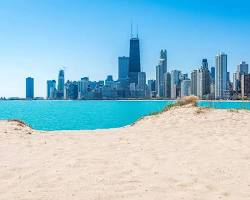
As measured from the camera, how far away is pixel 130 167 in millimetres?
8328

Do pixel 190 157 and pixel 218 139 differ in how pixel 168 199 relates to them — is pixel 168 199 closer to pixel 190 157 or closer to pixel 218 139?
pixel 190 157

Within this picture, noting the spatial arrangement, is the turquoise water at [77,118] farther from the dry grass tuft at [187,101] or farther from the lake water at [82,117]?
the dry grass tuft at [187,101]

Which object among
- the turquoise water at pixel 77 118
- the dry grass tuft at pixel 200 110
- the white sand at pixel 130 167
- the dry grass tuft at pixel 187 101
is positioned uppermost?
the dry grass tuft at pixel 187 101

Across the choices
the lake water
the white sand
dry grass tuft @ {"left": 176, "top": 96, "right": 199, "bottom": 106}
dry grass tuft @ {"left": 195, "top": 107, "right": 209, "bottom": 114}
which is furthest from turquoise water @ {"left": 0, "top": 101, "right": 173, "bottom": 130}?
the white sand

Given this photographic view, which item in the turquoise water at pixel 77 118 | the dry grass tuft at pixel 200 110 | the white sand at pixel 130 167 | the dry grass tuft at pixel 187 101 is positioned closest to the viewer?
the white sand at pixel 130 167

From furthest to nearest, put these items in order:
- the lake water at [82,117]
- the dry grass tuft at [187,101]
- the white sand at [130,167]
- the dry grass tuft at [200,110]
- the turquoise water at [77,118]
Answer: the turquoise water at [77,118], the lake water at [82,117], the dry grass tuft at [187,101], the dry grass tuft at [200,110], the white sand at [130,167]

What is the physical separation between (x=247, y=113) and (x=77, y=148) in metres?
11.1

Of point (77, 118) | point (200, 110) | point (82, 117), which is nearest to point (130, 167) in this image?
point (200, 110)

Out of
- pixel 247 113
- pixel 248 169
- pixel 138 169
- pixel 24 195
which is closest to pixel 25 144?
pixel 138 169

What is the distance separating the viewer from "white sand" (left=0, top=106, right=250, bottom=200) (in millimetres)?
6523

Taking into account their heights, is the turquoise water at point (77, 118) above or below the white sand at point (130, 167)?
below

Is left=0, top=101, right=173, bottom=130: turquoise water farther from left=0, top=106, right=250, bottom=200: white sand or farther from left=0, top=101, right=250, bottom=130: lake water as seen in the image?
left=0, top=106, right=250, bottom=200: white sand

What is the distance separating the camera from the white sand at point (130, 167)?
21.4ft

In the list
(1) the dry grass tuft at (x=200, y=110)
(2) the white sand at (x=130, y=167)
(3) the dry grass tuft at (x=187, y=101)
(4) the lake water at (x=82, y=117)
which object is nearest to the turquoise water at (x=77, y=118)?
(4) the lake water at (x=82, y=117)
